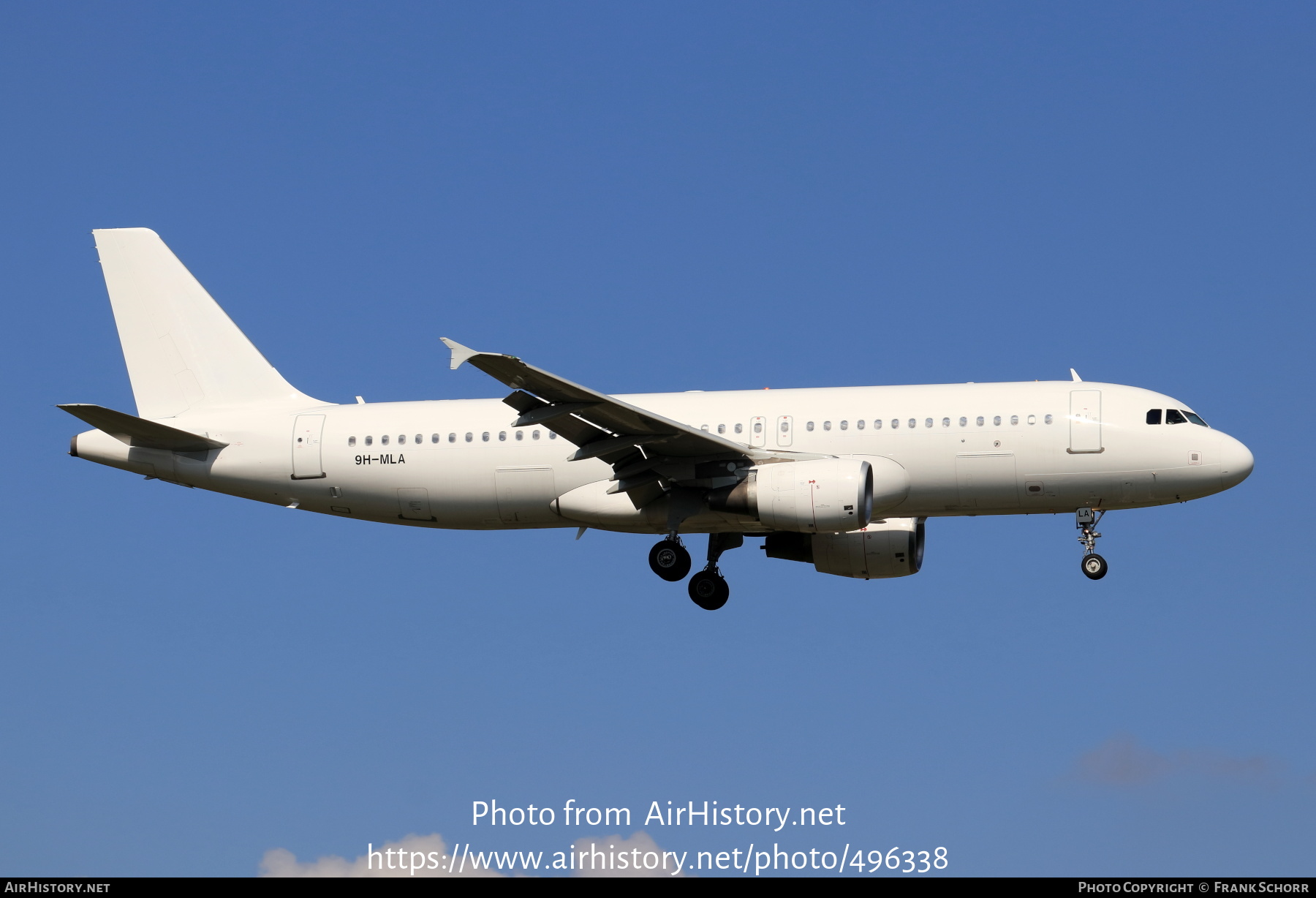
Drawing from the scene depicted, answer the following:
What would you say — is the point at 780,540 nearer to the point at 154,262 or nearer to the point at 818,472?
the point at 818,472

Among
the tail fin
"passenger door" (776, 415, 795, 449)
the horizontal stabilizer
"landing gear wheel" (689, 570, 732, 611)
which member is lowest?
"landing gear wheel" (689, 570, 732, 611)

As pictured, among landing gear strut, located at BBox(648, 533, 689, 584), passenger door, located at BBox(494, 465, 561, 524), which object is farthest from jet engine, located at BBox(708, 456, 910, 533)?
passenger door, located at BBox(494, 465, 561, 524)

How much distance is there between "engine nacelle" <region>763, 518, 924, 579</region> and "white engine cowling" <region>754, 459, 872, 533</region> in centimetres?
400

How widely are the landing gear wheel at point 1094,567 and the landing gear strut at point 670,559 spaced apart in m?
8.49

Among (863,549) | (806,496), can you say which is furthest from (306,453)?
(863,549)

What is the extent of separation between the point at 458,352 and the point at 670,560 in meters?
8.79

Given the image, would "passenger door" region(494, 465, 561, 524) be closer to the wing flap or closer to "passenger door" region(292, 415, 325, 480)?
the wing flap

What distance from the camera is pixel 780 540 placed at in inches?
1475

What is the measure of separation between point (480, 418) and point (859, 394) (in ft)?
27.4

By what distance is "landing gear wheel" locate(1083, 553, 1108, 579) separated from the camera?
33.3 metres

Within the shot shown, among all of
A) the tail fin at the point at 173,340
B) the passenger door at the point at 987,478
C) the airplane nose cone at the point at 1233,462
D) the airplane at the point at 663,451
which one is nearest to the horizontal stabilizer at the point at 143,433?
the airplane at the point at 663,451

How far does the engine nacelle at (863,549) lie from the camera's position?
3688 centimetres

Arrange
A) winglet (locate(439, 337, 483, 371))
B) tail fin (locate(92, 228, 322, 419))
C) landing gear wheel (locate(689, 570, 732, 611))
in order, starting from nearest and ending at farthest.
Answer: winglet (locate(439, 337, 483, 371)) < landing gear wheel (locate(689, 570, 732, 611)) < tail fin (locate(92, 228, 322, 419))

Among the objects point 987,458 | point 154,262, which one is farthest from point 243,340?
point 987,458
